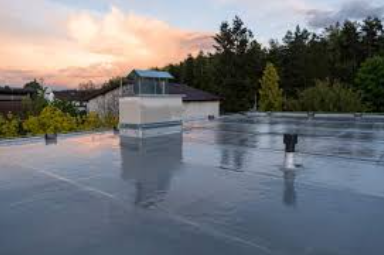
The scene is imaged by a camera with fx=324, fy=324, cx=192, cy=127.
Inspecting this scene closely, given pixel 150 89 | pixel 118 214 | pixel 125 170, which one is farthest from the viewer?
pixel 150 89

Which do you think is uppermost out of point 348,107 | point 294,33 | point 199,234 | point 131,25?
point 294,33

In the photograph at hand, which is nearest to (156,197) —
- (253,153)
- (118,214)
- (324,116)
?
(118,214)

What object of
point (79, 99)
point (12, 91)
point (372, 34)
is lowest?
point (79, 99)

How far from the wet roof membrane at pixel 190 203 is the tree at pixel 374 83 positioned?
20.8 meters

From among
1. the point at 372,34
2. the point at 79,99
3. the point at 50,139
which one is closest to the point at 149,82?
the point at 50,139

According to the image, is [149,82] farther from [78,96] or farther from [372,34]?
[372,34]

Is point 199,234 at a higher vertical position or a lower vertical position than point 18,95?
lower

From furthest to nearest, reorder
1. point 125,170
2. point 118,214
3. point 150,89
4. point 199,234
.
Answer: point 150,89 → point 125,170 → point 118,214 → point 199,234

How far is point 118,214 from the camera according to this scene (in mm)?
3074

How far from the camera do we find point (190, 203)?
3381 millimetres

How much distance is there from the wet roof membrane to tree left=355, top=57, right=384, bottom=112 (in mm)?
20760

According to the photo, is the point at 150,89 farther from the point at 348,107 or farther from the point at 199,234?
the point at 348,107

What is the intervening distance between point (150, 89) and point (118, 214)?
565 cm

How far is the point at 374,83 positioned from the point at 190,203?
25427 millimetres
